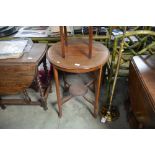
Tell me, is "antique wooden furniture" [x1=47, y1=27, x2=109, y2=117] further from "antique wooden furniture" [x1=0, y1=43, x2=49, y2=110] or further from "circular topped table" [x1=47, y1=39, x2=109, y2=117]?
"antique wooden furniture" [x1=0, y1=43, x2=49, y2=110]

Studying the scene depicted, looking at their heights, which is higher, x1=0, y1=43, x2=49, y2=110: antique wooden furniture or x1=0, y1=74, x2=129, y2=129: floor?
x1=0, y1=43, x2=49, y2=110: antique wooden furniture

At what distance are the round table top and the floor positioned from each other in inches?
28.0

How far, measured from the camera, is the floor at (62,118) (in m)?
1.68

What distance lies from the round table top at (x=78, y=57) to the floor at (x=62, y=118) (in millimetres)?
712

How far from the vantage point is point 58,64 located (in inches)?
51.0

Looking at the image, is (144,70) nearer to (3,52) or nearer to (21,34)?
(3,52)

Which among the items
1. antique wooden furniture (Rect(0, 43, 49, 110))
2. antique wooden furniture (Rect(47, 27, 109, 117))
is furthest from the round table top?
antique wooden furniture (Rect(0, 43, 49, 110))

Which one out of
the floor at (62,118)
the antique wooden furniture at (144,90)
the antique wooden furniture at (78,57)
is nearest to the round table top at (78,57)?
the antique wooden furniture at (78,57)

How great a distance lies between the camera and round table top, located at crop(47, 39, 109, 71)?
4.20 feet

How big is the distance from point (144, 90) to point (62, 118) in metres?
0.96

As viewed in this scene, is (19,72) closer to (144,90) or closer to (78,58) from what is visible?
(78,58)

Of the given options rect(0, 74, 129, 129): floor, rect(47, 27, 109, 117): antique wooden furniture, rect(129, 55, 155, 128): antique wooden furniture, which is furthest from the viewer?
rect(0, 74, 129, 129): floor

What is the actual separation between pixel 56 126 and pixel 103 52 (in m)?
0.91

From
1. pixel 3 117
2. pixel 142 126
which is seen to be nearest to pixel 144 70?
pixel 142 126
